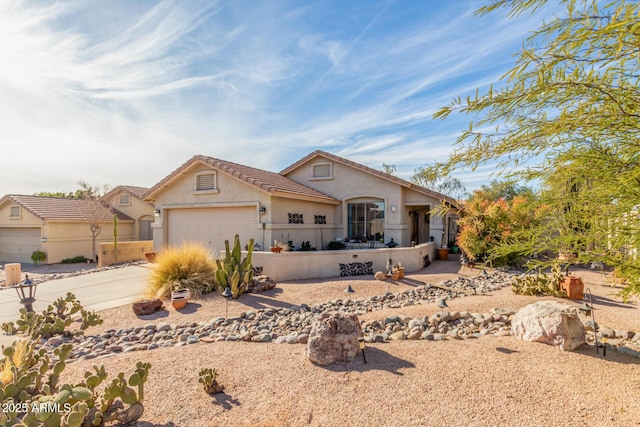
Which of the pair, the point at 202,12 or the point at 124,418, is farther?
the point at 202,12

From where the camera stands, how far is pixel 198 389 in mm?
4020

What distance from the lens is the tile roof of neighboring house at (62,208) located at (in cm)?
2025

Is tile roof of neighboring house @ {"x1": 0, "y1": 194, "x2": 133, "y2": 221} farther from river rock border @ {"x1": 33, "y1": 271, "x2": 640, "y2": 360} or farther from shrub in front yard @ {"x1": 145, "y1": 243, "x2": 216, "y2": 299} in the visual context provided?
river rock border @ {"x1": 33, "y1": 271, "x2": 640, "y2": 360}

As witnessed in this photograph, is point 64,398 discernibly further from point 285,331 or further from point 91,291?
point 91,291

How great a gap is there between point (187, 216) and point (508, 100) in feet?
52.5

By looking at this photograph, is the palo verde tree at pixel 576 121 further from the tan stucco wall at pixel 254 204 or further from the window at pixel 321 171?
the window at pixel 321 171

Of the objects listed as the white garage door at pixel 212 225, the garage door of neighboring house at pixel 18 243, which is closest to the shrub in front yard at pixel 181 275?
the white garage door at pixel 212 225

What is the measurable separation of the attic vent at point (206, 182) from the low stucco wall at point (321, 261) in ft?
18.5

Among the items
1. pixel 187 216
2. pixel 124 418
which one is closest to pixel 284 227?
pixel 187 216

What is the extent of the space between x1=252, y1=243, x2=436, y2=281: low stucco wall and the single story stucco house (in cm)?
1486

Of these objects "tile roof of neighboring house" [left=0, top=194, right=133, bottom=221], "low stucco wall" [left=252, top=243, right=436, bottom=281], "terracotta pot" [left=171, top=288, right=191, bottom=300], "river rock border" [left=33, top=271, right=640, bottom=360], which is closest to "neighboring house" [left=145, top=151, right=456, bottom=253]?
"low stucco wall" [left=252, top=243, right=436, bottom=281]

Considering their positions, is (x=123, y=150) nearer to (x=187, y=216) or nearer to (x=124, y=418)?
(x=187, y=216)

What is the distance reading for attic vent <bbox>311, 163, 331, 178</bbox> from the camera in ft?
59.5

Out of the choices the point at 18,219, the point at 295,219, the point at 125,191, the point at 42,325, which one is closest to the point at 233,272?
the point at 42,325
